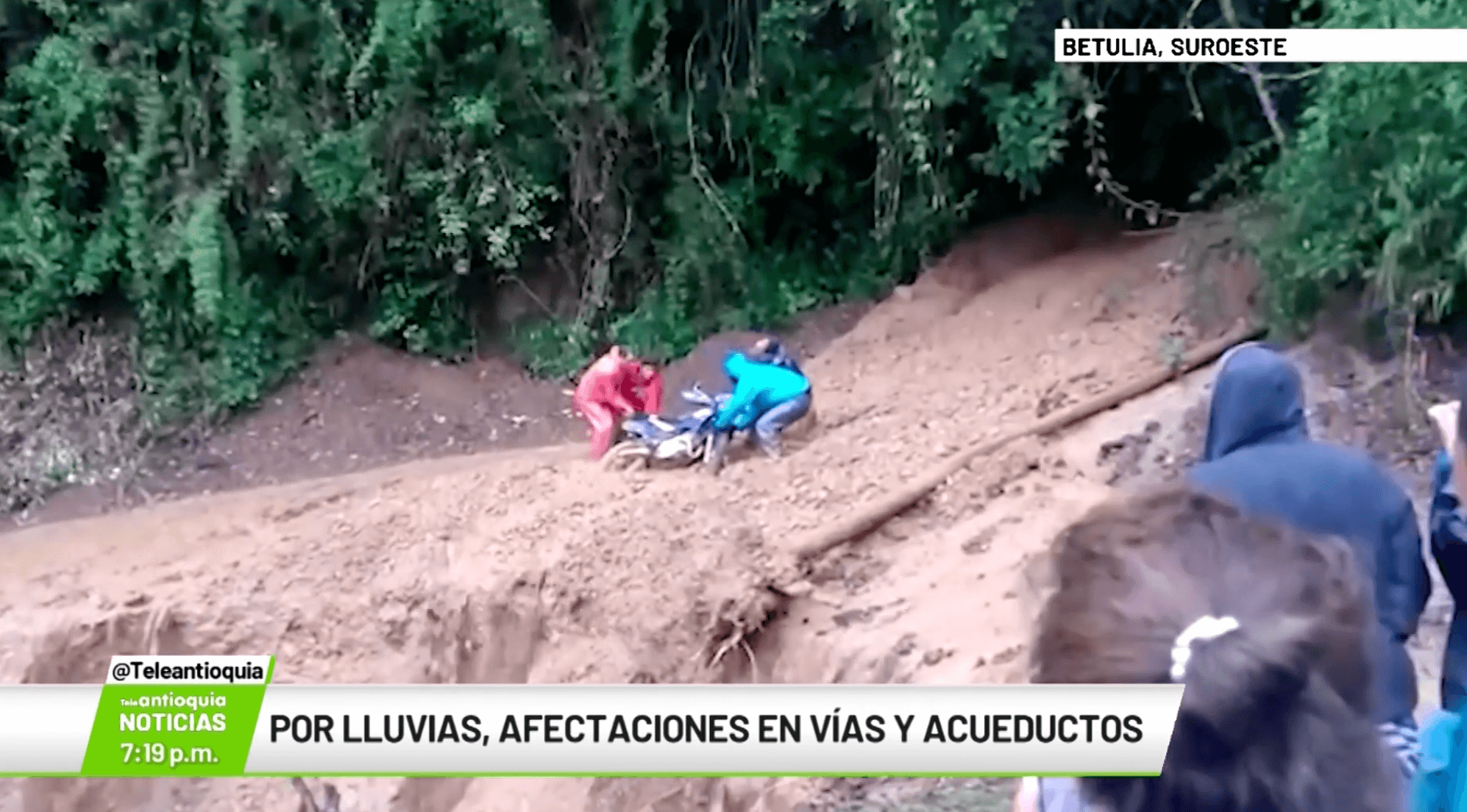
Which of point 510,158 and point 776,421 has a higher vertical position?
point 510,158

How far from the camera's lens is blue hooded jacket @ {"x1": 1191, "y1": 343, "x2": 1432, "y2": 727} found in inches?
90.0

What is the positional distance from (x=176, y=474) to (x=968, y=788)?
6.29m

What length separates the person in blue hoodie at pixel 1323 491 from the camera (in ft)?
7.48

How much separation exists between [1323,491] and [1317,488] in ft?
0.03

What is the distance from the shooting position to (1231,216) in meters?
7.47

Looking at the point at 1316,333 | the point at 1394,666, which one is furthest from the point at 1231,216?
the point at 1394,666

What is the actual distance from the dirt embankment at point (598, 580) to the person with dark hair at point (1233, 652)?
3.11 m

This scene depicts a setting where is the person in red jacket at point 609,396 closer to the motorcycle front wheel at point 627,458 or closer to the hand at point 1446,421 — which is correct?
the motorcycle front wheel at point 627,458

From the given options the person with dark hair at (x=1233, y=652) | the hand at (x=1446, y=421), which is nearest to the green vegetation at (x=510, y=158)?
the hand at (x=1446, y=421)

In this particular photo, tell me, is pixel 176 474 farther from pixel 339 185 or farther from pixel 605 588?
pixel 605 588

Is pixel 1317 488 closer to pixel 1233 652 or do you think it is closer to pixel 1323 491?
pixel 1323 491

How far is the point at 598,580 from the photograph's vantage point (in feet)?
18.7

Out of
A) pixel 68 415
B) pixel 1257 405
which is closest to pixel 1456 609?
pixel 1257 405

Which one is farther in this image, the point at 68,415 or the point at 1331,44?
the point at 68,415
